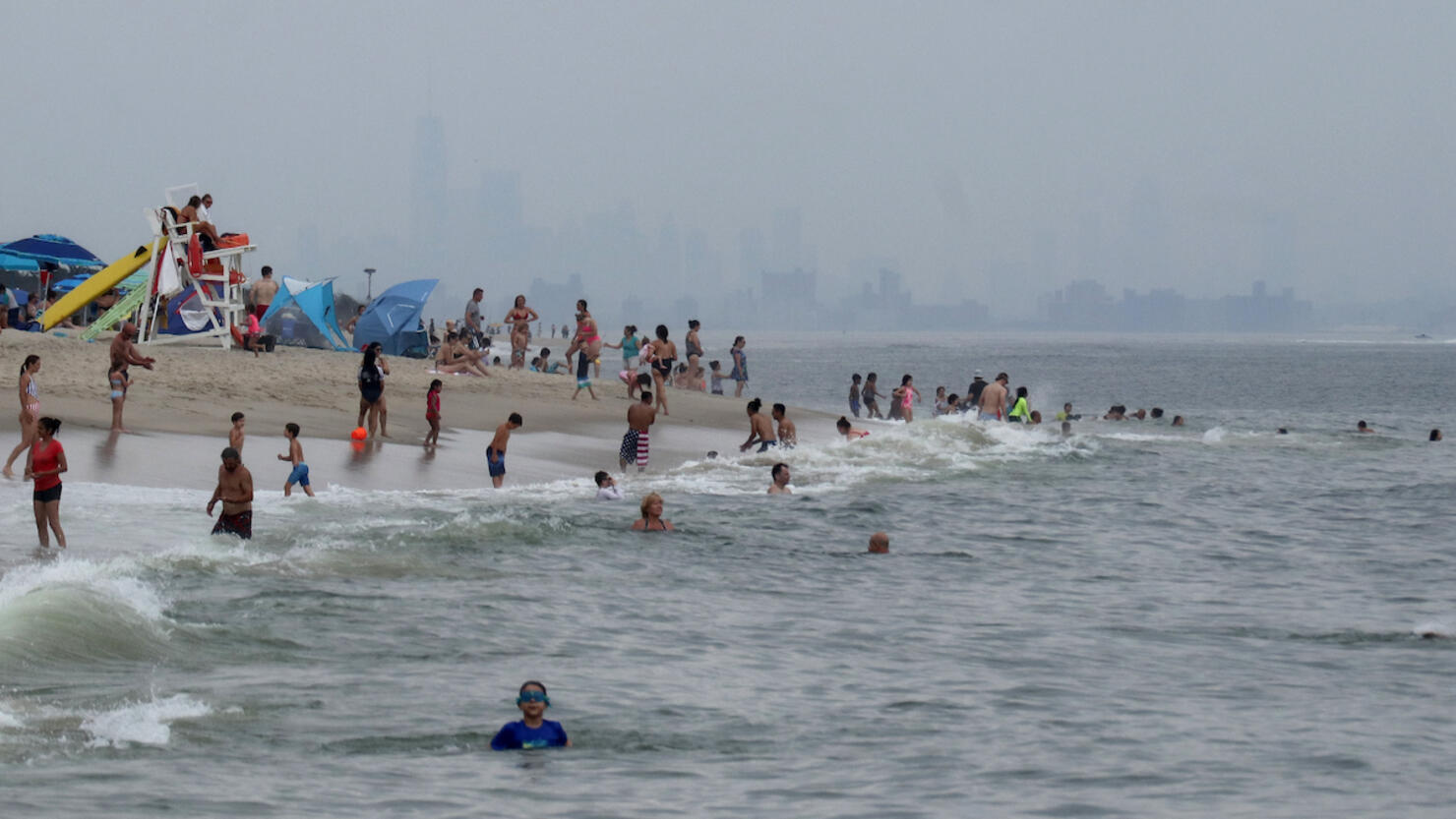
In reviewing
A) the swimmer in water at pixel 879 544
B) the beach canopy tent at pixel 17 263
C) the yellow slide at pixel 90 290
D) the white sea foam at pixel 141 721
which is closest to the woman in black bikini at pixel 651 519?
the swimmer in water at pixel 879 544

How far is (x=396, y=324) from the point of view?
38188 millimetres

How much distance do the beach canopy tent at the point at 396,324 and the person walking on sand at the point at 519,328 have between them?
2.45 meters

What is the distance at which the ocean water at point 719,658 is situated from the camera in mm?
9047

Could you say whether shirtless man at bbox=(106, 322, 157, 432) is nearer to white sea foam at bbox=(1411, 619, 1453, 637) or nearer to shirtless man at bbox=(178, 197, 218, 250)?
shirtless man at bbox=(178, 197, 218, 250)

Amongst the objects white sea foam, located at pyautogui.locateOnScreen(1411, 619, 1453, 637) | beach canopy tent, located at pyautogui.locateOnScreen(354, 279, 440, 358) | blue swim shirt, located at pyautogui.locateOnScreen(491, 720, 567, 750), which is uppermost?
beach canopy tent, located at pyautogui.locateOnScreen(354, 279, 440, 358)

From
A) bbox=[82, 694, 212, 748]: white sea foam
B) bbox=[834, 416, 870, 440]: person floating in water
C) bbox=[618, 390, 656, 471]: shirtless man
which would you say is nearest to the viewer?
bbox=[82, 694, 212, 748]: white sea foam

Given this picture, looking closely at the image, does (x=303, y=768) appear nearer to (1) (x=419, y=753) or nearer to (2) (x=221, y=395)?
(1) (x=419, y=753)

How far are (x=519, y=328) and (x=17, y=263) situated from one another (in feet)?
40.4

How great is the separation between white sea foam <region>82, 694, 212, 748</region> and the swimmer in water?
9.57 meters

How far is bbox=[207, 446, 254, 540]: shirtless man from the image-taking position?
14.5 metres

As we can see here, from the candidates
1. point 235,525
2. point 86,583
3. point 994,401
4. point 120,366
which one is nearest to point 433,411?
point 120,366

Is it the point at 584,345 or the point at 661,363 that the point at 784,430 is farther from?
the point at 584,345

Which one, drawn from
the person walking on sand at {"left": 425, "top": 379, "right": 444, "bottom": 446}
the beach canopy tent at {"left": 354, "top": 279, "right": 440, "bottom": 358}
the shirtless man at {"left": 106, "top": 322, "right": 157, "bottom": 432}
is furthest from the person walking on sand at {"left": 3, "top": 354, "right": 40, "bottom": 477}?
the beach canopy tent at {"left": 354, "top": 279, "right": 440, "bottom": 358}

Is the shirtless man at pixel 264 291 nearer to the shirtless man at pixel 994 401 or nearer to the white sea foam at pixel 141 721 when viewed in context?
the shirtless man at pixel 994 401
